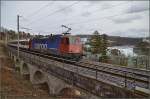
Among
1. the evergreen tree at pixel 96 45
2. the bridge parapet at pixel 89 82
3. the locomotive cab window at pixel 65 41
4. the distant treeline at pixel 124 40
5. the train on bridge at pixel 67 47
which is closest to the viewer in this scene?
the bridge parapet at pixel 89 82

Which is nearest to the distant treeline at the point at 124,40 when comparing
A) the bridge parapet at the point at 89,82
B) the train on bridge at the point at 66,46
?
the train on bridge at the point at 66,46

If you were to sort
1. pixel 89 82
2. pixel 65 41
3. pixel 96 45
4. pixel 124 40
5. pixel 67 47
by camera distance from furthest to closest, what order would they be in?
1. pixel 124 40
2. pixel 96 45
3. pixel 65 41
4. pixel 67 47
5. pixel 89 82

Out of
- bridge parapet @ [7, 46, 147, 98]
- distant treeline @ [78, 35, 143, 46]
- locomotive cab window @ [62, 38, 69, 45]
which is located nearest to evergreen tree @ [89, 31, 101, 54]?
distant treeline @ [78, 35, 143, 46]

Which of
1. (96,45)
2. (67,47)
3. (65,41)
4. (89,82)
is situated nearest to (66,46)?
(67,47)

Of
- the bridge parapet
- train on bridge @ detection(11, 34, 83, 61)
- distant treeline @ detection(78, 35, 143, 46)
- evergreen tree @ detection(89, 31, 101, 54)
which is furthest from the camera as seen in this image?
distant treeline @ detection(78, 35, 143, 46)

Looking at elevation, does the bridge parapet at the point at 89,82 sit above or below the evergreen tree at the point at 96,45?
below

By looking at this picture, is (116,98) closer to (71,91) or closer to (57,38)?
(71,91)

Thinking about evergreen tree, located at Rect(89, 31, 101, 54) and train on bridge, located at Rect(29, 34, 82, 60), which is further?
evergreen tree, located at Rect(89, 31, 101, 54)

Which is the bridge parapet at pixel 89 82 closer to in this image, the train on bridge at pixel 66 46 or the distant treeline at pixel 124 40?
the train on bridge at pixel 66 46

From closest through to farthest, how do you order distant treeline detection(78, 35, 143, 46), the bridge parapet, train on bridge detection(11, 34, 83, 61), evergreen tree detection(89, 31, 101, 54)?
the bridge parapet, train on bridge detection(11, 34, 83, 61), evergreen tree detection(89, 31, 101, 54), distant treeline detection(78, 35, 143, 46)

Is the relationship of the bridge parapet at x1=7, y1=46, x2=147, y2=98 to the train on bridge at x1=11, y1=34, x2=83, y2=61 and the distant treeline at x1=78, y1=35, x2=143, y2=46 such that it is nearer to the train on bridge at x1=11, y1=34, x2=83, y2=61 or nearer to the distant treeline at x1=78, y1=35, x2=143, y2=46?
the train on bridge at x1=11, y1=34, x2=83, y2=61

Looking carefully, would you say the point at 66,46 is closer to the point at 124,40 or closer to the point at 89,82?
the point at 89,82

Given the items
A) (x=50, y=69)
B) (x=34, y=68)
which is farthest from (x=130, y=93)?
(x=34, y=68)

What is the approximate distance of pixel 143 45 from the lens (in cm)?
6994
